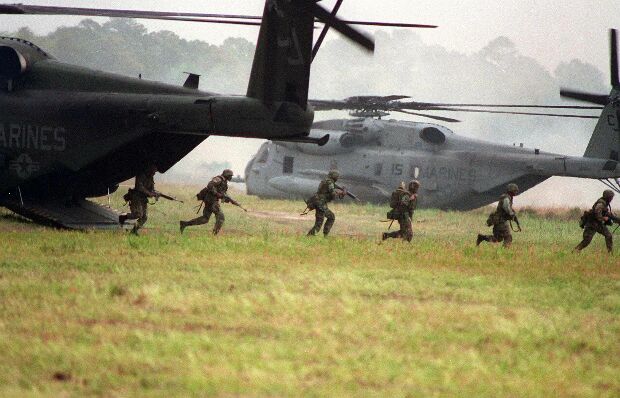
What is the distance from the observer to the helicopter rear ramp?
1798cm

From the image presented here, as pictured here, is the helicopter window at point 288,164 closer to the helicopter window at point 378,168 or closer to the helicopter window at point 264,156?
the helicopter window at point 264,156

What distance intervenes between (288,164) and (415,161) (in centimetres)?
474

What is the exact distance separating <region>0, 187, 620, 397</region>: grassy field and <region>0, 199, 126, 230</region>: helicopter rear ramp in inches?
60.5

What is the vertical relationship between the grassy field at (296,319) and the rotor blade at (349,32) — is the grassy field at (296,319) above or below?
below

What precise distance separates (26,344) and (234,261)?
19.6 ft

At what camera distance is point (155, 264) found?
13.0m

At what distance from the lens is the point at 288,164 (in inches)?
1315

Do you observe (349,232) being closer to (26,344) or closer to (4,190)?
(4,190)

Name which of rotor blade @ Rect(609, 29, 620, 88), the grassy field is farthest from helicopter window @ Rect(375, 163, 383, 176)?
the grassy field

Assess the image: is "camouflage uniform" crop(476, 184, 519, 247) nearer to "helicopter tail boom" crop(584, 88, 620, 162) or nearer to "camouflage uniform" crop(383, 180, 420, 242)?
"camouflage uniform" crop(383, 180, 420, 242)

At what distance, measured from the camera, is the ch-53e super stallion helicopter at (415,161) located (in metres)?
27.3

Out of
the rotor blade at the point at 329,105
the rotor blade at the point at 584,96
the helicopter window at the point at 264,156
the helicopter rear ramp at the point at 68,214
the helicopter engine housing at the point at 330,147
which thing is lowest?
the helicopter rear ramp at the point at 68,214

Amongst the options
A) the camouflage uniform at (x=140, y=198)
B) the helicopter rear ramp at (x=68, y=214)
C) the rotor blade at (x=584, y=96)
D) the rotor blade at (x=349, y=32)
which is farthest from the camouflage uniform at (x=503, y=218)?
the rotor blade at (x=584, y=96)

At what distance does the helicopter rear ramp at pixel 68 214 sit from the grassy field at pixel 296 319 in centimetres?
154
